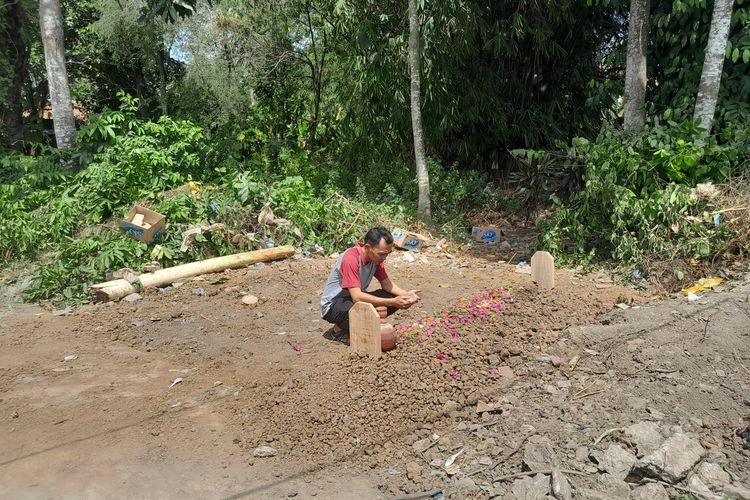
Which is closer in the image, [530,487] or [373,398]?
[530,487]

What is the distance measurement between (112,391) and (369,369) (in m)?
1.92

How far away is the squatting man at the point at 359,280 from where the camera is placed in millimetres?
4617

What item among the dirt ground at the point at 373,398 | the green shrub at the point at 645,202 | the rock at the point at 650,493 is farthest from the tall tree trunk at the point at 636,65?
the rock at the point at 650,493

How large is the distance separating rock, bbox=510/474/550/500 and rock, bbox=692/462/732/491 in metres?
0.74

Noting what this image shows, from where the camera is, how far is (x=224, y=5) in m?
13.5

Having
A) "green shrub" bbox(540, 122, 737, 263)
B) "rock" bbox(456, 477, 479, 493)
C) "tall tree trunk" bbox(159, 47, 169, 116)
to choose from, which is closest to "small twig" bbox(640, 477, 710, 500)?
"rock" bbox(456, 477, 479, 493)

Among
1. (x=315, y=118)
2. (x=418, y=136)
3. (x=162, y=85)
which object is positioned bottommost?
(x=418, y=136)

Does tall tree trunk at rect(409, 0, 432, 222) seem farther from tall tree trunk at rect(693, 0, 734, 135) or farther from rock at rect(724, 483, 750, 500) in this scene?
rock at rect(724, 483, 750, 500)

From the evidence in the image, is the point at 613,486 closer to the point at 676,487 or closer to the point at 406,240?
the point at 676,487

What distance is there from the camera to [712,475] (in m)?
2.95

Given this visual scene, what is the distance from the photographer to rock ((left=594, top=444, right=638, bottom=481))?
9.91ft

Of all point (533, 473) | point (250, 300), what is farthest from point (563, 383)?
point (250, 300)

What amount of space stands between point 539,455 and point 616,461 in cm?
38

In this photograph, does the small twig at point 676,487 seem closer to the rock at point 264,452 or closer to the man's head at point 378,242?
the rock at point 264,452
